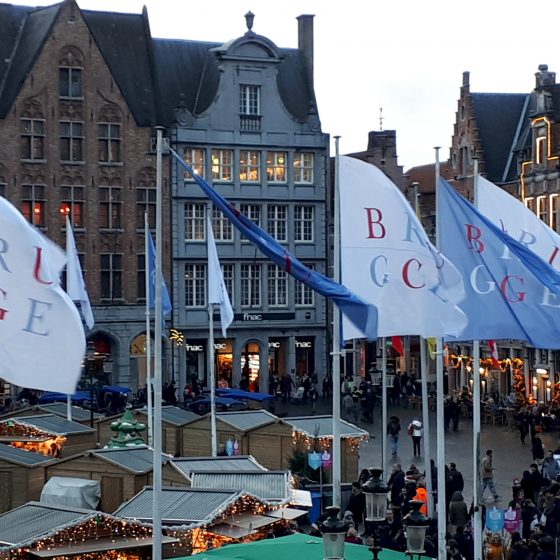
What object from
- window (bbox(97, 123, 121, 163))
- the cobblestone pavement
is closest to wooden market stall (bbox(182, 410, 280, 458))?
the cobblestone pavement

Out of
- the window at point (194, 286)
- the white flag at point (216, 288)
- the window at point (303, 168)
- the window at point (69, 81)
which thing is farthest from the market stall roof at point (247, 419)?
the window at point (303, 168)

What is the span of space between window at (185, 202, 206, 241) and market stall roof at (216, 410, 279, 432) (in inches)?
1096

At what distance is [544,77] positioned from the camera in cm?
6075

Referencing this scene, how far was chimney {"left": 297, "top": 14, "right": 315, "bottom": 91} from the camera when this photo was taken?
6831cm

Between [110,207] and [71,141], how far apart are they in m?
3.32

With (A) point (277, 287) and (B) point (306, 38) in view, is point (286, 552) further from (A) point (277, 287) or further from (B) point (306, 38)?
(B) point (306, 38)

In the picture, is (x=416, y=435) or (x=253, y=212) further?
(x=253, y=212)

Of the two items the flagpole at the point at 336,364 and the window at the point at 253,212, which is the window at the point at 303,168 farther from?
the flagpole at the point at 336,364

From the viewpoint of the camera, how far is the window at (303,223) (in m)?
65.3

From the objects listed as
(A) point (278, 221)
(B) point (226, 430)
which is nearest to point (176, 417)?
(B) point (226, 430)

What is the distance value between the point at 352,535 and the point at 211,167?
42.2 meters

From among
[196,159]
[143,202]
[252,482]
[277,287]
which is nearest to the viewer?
[252,482]

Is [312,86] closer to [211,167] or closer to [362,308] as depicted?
[211,167]

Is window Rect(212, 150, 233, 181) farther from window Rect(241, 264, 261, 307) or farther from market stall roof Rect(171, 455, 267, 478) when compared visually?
market stall roof Rect(171, 455, 267, 478)
